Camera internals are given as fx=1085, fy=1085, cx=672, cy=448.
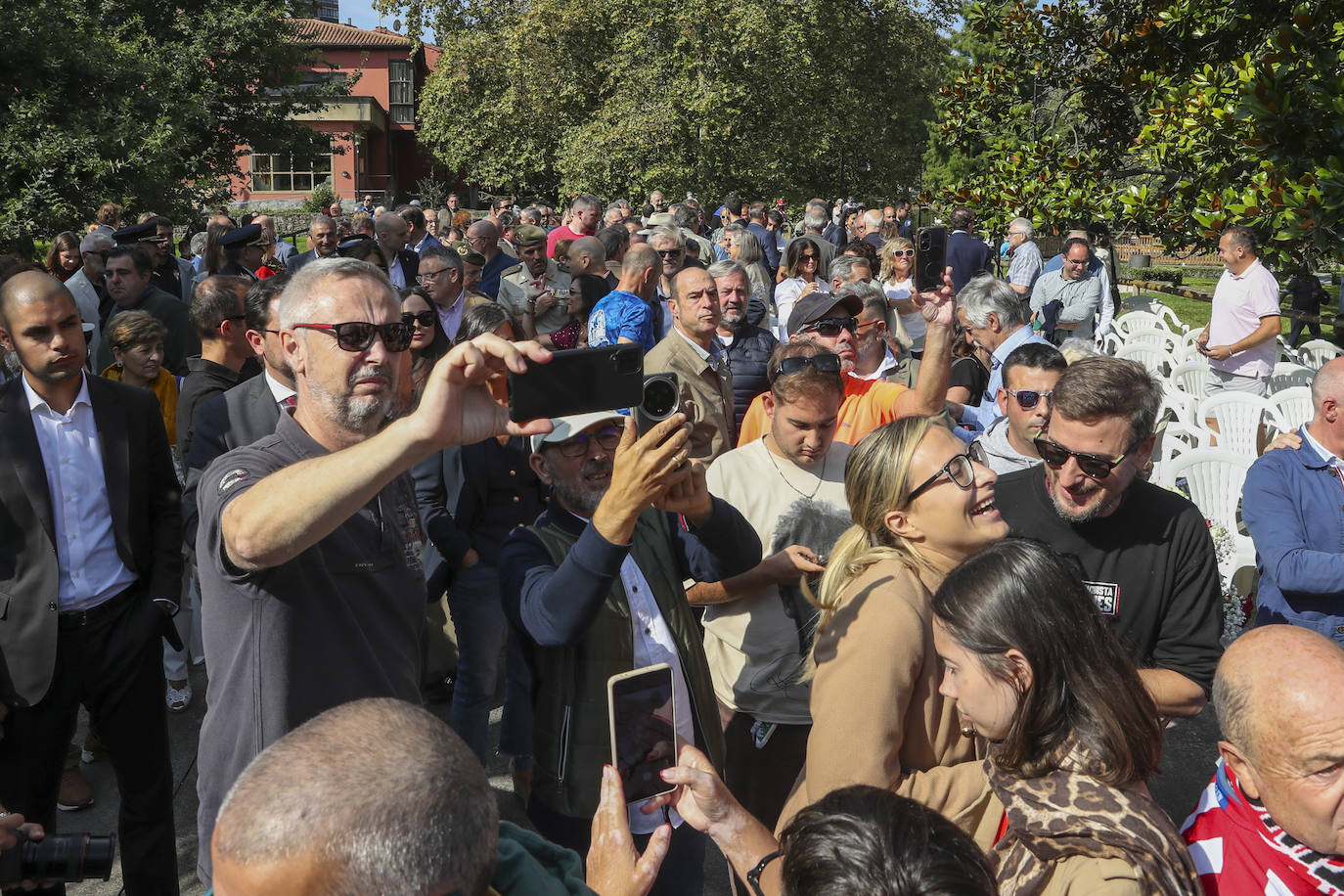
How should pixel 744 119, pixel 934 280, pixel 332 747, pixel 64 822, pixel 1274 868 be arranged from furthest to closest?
pixel 744 119
pixel 934 280
pixel 64 822
pixel 1274 868
pixel 332 747

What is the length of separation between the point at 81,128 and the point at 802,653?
1384 centimetres

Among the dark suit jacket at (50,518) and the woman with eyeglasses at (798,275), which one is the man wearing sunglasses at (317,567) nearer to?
the dark suit jacket at (50,518)

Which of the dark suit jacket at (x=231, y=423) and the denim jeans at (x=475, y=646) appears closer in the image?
the dark suit jacket at (x=231, y=423)

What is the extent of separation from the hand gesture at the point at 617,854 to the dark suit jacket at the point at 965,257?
10.6 meters

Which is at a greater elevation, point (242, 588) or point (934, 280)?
point (934, 280)

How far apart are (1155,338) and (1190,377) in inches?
77.4

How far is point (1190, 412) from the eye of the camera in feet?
23.8

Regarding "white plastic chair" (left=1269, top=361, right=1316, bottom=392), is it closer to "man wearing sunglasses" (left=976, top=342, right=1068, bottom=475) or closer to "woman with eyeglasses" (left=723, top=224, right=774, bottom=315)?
"woman with eyeglasses" (left=723, top=224, right=774, bottom=315)

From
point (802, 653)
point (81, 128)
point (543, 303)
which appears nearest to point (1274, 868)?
point (802, 653)

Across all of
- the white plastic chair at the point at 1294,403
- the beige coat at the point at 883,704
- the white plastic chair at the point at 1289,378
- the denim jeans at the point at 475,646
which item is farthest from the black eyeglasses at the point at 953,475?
the white plastic chair at the point at 1289,378

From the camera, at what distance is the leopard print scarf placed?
179 cm

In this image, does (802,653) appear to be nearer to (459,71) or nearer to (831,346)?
(831,346)

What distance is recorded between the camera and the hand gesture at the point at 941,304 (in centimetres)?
450

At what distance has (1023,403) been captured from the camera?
4.45 meters
